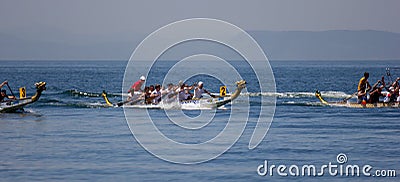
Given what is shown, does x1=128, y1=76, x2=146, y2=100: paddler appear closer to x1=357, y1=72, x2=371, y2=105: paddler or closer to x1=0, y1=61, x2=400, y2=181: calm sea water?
x1=0, y1=61, x2=400, y2=181: calm sea water

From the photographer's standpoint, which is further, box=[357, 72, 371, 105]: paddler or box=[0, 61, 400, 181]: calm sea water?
box=[357, 72, 371, 105]: paddler

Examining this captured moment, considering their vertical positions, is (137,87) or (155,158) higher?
(137,87)

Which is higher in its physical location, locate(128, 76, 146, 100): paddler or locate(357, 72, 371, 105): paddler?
Answer: locate(128, 76, 146, 100): paddler

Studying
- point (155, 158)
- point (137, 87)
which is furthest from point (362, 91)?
point (155, 158)

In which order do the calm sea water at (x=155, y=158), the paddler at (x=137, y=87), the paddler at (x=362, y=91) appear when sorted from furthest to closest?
1. the paddler at (x=137, y=87)
2. the paddler at (x=362, y=91)
3. the calm sea water at (x=155, y=158)

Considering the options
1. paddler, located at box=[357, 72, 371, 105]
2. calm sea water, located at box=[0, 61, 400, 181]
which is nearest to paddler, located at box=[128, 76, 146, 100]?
calm sea water, located at box=[0, 61, 400, 181]

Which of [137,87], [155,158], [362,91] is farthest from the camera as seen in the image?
[137,87]

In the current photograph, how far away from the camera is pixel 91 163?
23.0m

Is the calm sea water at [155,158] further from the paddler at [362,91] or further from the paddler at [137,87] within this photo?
the paddler at [137,87]

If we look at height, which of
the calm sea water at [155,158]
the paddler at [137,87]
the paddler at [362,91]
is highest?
the paddler at [137,87]

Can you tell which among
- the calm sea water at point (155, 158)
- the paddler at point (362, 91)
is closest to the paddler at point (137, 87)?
the calm sea water at point (155, 158)

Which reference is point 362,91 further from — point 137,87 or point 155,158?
point 155,158

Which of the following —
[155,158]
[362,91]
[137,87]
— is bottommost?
[155,158]

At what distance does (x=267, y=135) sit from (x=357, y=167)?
301 inches
